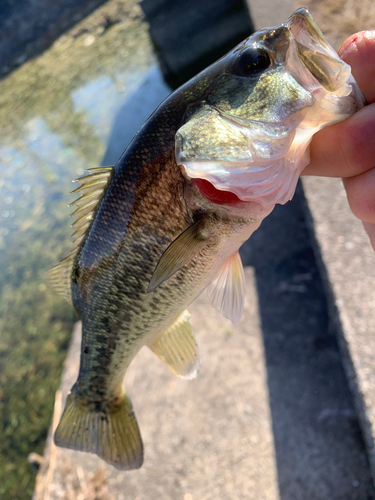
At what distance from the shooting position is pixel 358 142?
112 cm

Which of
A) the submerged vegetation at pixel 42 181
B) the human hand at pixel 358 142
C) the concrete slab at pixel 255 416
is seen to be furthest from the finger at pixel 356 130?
the submerged vegetation at pixel 42 181

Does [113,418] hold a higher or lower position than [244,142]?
lower

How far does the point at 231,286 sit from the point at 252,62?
83 centimetres

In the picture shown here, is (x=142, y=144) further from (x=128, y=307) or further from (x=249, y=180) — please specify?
(x=128, y=307)

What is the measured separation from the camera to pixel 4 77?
13.5 metres

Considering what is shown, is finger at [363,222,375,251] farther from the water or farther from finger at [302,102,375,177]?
the water

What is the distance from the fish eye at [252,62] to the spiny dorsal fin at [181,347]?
1022 mm

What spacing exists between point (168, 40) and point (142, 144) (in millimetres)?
7938

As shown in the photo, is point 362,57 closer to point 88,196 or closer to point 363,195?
point 363,195

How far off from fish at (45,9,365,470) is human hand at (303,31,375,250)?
54 mm

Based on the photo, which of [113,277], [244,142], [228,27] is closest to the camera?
[244,142]

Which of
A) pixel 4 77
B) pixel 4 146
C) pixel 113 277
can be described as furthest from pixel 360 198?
pixel 4 77

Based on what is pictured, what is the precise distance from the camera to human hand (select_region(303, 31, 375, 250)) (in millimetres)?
1109

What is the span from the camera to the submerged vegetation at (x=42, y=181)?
4.37m
